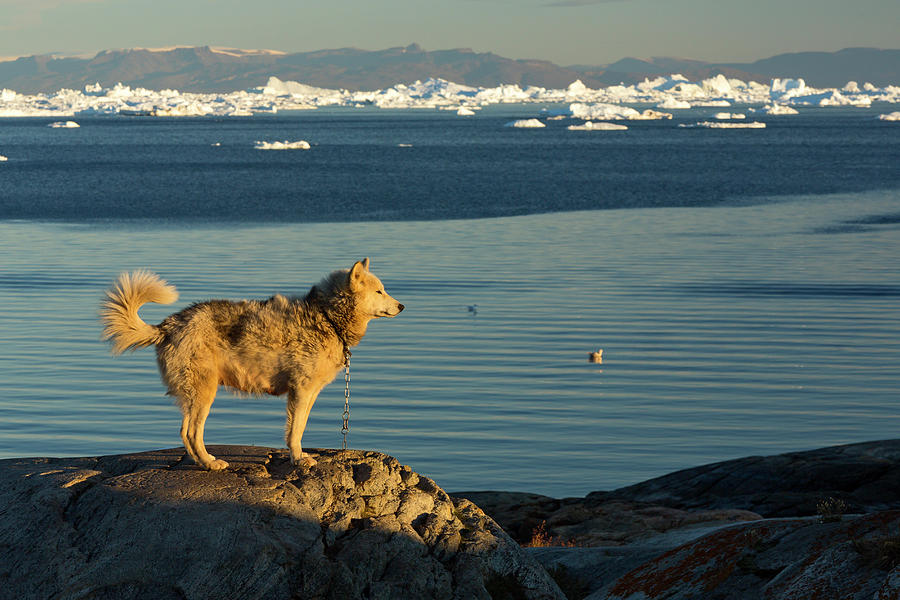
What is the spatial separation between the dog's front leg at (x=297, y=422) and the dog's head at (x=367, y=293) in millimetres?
749

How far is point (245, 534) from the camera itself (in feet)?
23.1

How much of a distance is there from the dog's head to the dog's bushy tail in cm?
145

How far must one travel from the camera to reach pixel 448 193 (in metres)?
70.2

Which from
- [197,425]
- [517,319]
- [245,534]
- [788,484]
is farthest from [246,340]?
[517,319]

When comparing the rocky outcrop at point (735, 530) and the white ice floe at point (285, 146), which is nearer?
the rocky outcrop at point (735, 530)

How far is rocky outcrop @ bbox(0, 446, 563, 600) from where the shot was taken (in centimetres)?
688

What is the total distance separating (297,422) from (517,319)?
732 inches

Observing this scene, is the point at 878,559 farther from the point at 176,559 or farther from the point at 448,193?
the point at 448,193

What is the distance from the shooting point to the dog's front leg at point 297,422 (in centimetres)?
802

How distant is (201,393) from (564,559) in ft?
11.4

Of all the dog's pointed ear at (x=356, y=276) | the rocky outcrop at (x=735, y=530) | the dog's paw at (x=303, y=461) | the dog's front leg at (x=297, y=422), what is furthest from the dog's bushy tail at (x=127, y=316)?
the rocky outcrop at (x=735, y=530)

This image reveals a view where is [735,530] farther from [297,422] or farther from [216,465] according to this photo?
[216,465]

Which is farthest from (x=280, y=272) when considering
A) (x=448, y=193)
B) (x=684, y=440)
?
(x=448, y=193)

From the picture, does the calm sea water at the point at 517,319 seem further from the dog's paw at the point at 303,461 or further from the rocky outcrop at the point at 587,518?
the dog's paw at the point at 303,461
